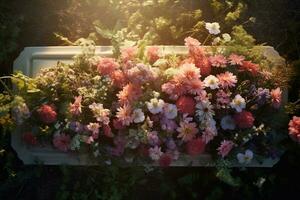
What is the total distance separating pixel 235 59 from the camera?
3154mm

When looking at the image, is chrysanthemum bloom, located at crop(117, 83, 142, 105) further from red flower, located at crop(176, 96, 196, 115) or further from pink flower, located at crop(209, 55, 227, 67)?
pink flower, located at crop(209, 55, 227, 67)

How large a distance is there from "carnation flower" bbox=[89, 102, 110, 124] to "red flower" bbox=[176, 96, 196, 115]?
0.43 m

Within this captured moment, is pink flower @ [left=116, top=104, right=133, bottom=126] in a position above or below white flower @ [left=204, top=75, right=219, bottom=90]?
below

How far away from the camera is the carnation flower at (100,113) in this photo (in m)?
3.05

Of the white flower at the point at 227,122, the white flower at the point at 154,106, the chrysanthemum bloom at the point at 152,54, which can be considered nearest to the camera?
the white flower at the point at 154,106

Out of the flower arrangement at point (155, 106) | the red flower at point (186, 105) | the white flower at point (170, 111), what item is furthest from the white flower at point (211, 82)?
the white flower at point (170, 111)

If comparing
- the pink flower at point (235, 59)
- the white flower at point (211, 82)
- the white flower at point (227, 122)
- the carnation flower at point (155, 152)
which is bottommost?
the carnation flower at point (155, 152)

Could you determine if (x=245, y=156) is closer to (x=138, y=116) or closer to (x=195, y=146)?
(x=195, y=146)

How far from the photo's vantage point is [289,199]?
360 cm

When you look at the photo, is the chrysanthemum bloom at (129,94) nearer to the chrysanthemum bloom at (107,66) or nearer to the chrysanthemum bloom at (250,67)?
the chrysanthemum bloom at (107,66)

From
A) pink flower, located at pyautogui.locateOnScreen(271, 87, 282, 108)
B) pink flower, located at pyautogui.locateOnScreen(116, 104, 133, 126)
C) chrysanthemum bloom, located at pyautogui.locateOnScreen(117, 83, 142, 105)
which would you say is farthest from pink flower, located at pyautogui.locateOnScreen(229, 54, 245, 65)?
pink flower, located at pyautogui.locateOnScreen(116, 104, 133, 126)

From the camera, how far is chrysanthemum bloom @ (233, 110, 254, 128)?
3.06 metres

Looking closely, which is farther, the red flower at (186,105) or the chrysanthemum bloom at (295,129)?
the chrysanthemum bloom at (295,129)

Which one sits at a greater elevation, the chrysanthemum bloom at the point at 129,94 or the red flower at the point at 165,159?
the chrysanthemum bloom at the point at 129,94
